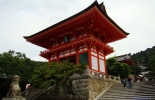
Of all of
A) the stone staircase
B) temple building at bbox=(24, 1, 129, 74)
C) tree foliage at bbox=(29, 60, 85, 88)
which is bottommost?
the stone staircase

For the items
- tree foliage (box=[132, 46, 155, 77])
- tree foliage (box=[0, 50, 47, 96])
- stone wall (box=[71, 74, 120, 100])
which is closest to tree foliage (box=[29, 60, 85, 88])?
stone wall (box=[71, 74, 120, 100])

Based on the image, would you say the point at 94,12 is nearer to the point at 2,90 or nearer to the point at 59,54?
the point at 59,54

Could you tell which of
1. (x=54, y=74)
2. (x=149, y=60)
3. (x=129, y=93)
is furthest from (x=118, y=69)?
(x=54, y=74)

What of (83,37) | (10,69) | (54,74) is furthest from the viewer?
(10,69)

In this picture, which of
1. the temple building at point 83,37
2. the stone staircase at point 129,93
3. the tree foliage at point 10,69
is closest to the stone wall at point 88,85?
the stone staircase at point 129,93

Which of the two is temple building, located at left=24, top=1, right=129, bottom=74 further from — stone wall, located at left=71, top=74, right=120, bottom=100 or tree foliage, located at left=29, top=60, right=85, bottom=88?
Result: tree foliage, located at left=29, top=60, right=85, bottom=88

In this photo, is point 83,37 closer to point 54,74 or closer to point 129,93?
point 54,74

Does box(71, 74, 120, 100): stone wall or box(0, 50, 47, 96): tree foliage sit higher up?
box(0, 50, 47, 96): tree foliage

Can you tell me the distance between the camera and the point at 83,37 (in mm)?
22656

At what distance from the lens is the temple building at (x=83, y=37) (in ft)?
70.3

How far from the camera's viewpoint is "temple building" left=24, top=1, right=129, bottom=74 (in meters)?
21.4

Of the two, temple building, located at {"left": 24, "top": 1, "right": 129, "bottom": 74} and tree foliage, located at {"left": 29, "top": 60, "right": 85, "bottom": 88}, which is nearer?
tree foliage, located at {"left": 29, "top": 60, "right": 85, "bottom": 88}

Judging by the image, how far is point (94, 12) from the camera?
66.5ft

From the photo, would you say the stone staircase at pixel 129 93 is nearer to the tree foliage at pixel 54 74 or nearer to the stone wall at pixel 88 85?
the stone wall at pixel 88 85
